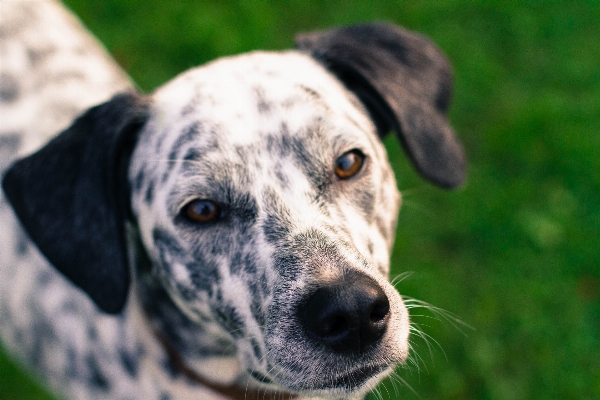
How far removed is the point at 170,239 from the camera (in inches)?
92.4

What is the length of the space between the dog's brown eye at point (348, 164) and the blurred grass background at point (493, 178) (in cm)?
176

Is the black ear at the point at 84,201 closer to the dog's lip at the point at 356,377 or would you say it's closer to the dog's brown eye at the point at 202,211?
the dog's brown eye at the point at 202,211

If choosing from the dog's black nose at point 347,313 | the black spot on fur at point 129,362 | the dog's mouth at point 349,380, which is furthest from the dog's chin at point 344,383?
the black spot on fur at point 129,362

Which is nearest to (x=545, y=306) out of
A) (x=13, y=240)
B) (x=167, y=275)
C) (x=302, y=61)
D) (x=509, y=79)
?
(x=509, y=79)

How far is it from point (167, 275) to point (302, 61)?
3.95 feet

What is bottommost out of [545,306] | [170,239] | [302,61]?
[545,306]

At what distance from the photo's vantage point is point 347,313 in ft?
6.11

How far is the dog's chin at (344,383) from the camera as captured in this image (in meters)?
2.04

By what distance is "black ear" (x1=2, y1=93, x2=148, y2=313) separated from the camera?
2.44 m

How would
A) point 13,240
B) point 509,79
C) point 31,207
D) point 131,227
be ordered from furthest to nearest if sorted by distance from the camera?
1. point 509,79
2. point 13,240
3. point 131,227
4. point 31,207

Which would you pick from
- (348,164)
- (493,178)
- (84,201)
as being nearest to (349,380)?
(348,164)

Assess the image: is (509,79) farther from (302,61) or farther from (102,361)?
(102,361)

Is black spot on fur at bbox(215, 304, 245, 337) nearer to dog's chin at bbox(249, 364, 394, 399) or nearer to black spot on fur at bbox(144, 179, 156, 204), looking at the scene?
dog's chin at bbox(249, 364, 394, 399)

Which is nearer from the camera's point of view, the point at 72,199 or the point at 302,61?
the point at 72,199
